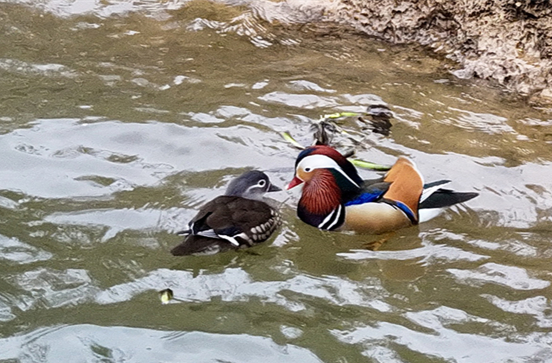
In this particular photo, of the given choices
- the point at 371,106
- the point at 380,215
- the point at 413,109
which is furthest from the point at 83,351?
the point at 413,109

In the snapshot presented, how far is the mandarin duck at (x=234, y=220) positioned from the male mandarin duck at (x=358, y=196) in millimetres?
275

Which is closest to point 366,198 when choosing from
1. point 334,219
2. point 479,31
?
point 334,219

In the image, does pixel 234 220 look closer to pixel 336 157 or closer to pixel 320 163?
pixel 320 163

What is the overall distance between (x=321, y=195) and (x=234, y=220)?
0.68 m

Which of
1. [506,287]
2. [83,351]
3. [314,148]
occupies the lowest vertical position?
[83,351]

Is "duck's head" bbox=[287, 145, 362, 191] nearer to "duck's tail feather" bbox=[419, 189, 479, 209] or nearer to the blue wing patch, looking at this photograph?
A: the blue wing patch

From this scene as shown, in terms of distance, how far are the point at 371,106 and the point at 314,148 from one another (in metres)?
1.38

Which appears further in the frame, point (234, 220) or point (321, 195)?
point (321, 195)

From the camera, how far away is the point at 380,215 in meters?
5.09

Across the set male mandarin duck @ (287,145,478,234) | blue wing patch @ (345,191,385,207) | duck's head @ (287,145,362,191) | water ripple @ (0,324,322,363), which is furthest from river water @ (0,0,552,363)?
duck's head @ (287,145,362,191)

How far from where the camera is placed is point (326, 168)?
5.27 m

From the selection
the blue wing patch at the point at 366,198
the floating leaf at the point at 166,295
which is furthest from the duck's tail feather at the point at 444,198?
the floating leaf at the point at 166,295

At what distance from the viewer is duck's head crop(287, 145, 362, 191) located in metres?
5.26

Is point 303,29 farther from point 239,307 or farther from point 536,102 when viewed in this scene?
point 239,307
